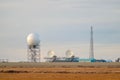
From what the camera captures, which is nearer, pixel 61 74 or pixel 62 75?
pixel 62 75

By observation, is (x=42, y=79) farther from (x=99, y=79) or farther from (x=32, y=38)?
(x=32, y=38)

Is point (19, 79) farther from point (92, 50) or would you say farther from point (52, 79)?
point (92, 50)

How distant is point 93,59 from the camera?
639 ft

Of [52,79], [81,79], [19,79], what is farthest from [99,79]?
[19,79]

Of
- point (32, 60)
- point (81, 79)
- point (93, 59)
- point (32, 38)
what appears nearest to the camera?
point (81, 79)

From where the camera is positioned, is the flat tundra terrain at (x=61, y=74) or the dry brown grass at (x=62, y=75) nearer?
the dry brown grass at (x=62, y=75)

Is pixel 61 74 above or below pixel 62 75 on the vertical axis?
above

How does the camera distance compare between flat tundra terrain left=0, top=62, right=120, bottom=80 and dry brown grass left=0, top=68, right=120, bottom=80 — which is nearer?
dry brown grass left=0, top=68, right=120, bottom=80

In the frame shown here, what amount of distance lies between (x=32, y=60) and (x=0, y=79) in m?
117

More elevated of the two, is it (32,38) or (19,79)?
(32,38)

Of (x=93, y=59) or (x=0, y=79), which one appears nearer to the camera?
(x=0, y=79)

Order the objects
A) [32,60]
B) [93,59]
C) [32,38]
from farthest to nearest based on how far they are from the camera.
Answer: [93,59]
[32,60]
[32,38]

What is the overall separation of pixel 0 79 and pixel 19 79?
2859 millimetres

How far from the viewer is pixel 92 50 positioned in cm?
17188
